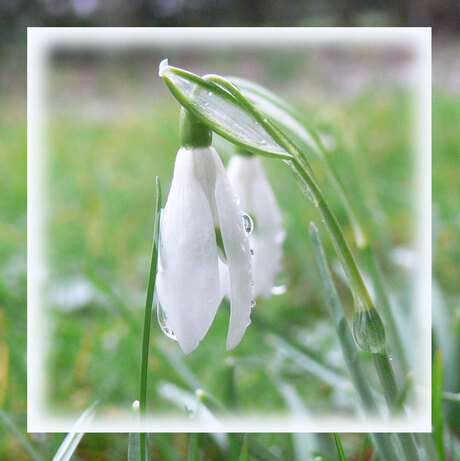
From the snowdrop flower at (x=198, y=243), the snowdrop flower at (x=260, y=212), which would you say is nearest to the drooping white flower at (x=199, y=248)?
the snowdrop flower at (x=198, y=243)

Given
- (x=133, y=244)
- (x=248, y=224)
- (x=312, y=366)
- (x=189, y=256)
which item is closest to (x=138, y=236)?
(x=133, y=244)

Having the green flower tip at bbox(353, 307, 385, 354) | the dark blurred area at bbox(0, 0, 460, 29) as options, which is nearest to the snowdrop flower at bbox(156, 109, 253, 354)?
the green flower tip at bbox(353, 307, 385, 354)

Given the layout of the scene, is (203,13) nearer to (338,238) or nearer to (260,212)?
(260,212)

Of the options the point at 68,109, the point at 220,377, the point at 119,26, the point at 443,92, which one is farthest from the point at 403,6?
the point at 220,377

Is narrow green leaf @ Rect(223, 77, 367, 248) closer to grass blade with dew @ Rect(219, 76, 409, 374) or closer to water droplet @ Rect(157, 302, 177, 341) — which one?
grass blade with dew @ Rect(219, 76, 409, 374)

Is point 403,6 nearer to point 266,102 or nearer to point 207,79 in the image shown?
point 266,102

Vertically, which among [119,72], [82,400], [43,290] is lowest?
[82,400]

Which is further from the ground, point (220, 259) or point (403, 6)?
point (403, 6)
